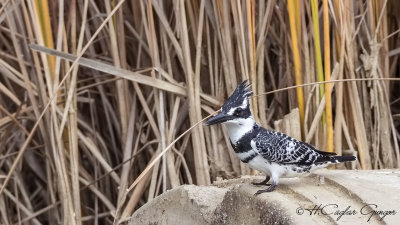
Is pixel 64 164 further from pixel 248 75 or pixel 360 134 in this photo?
pixel 360 134

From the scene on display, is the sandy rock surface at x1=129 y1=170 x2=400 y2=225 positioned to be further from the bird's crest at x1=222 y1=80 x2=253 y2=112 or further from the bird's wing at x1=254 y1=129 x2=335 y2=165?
the bird's crest at x1=222 y1=80 x2=253 y2=112

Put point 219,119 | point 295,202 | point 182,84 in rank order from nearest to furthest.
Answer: point 295,202
point 219,119
point 182,84

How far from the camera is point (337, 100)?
9.02 ft

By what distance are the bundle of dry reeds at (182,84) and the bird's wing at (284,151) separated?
39 cm

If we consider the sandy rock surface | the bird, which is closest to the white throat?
the bird

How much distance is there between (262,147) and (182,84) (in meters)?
0.79

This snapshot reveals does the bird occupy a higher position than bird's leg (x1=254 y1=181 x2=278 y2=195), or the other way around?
the bird

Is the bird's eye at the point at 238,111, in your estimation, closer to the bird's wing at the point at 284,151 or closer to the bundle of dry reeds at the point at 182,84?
the bird's wing at the point at 284,151

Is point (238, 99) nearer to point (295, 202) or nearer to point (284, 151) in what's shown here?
point (284, 151)

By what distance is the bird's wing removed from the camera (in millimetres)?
2246

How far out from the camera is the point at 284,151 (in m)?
2.27

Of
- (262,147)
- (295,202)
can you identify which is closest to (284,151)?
(262,147)

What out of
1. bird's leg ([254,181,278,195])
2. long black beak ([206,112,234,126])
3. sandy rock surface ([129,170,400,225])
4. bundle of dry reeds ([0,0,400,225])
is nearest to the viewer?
sandy rock surface ([129,170,400,225])

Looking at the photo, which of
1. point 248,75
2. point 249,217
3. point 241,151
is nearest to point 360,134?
point 248,75
